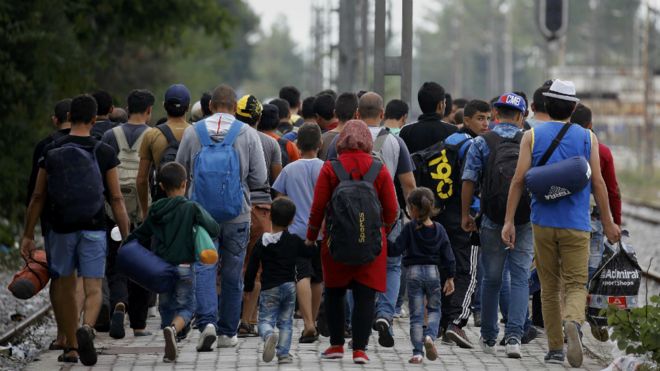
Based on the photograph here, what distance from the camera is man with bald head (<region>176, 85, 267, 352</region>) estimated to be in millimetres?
11242

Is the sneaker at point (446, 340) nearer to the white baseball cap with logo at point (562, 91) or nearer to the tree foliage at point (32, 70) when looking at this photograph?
the white baseball cap with logo at point (562, 91)

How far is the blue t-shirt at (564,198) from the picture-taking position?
405 inches

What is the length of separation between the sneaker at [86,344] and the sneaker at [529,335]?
11.5ft

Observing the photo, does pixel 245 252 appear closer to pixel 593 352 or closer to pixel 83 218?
pixel 83 218

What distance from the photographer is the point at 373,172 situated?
33.4ft

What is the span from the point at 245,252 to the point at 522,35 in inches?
5554

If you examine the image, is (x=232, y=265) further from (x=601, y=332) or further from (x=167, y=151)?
(x=601, y=332)

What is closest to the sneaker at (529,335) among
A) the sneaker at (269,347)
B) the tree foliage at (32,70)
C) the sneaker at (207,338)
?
the sneaker at (207,338)

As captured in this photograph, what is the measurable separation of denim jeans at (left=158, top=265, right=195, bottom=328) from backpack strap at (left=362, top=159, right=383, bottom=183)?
4.90ft

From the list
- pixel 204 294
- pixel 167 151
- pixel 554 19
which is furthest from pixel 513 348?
pixel 554 19

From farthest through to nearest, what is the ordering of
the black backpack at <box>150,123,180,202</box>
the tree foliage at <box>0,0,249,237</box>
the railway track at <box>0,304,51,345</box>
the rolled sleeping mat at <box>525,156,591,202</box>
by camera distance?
the tree foliage at <box>0,0,249,237</box>
the railway track at <box>0,304,51,345</box>
the black backpack at <box>150,123,180,202</box>
the rolled sleeping mat at <box>525,156,591,202</box>

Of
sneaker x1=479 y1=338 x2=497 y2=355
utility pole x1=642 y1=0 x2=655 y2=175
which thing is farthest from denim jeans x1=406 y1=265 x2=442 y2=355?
utility pole x1=642 y1=0 x2=655 y2=175

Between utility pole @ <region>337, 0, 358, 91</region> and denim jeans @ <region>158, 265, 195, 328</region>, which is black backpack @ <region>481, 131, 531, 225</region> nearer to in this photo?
denim jeans @ <region>158, 265, 195, 328</region>

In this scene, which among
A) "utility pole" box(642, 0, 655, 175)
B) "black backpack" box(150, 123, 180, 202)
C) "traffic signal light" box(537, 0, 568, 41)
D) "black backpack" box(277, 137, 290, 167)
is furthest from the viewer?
"utility pole" box(642, 0, 655, 175)
